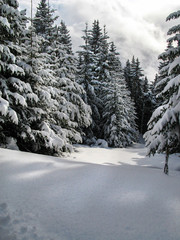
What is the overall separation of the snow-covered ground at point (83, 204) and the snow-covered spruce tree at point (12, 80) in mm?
3547

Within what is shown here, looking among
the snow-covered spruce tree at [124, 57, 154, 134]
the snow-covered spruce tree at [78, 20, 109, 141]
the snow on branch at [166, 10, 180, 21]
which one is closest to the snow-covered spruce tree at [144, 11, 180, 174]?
the snow on branch at [166, 10, 180, 21]

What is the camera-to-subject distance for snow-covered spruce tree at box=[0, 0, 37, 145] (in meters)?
6.94

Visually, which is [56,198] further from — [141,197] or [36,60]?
[36,60]

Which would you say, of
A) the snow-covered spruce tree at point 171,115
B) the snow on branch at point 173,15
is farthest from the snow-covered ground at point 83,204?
the snow on branch at point 173,15

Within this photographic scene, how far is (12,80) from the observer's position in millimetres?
7742

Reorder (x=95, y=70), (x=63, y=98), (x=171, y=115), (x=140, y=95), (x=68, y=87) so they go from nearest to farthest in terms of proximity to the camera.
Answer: (x=171, y=115)
(x=63, y=98)
(x=68, y=87)
(x=95, y=70)
(x=140, y=95)

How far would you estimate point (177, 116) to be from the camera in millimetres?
5941

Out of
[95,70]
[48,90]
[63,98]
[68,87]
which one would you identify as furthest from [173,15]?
[95,70]

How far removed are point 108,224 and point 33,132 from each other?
271 inches

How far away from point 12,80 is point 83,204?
6.97 meters

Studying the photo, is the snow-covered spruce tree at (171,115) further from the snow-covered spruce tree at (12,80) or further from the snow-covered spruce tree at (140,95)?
the snow-covered spruce tree at (140,95)

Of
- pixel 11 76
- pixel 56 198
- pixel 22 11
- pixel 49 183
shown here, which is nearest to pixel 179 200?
pixel 56 198

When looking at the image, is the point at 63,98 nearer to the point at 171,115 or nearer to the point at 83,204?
the point at 171,115

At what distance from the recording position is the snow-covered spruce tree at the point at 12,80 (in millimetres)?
6938
